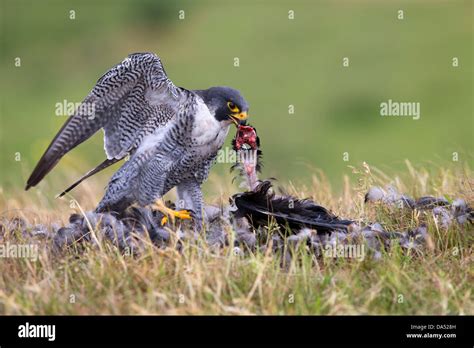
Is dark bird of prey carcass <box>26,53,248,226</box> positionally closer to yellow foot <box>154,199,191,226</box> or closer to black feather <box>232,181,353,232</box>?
yellow foot <box>154,199,191,226</box>

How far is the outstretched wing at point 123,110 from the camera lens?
22.9 ft

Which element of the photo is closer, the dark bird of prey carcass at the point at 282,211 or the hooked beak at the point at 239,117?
the dark bird of prey carcass at the point at 282,211

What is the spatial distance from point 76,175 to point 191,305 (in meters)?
5.72

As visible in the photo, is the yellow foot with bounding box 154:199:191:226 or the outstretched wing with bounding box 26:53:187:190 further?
the outstretched wing with bounding box 26:53:187:190

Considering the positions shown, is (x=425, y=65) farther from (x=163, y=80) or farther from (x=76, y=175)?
(x=163, y=80)

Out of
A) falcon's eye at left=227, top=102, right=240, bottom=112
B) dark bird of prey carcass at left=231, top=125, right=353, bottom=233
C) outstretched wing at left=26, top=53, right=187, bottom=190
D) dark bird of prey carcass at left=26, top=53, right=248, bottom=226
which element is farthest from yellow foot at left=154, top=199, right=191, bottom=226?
falcon's eye at left=227, top=102, right=240, bottom=112

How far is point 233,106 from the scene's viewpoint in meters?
7.10

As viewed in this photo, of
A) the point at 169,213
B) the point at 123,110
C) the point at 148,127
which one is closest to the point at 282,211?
the point at 169,213

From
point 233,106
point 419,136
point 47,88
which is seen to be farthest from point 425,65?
point 233,106

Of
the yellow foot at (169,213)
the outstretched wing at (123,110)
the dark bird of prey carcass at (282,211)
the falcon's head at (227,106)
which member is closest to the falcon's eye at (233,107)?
the falcon's head at (227,106)

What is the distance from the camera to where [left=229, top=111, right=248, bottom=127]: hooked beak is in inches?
278

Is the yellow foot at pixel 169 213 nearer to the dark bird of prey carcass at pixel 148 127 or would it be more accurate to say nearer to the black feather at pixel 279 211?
the dark bird of prey carcass at pixel 148 127

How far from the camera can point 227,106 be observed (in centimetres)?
712

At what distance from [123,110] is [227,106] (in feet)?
2.83
